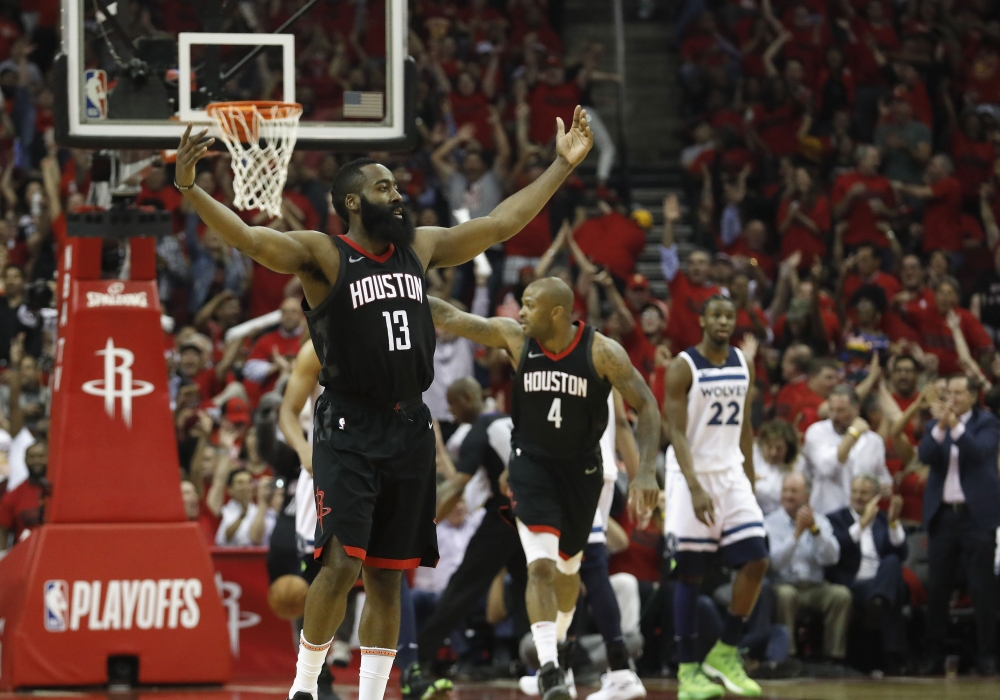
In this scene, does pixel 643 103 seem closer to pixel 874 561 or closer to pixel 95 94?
pixel 874 561

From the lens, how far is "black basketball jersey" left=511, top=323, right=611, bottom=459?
825 cm

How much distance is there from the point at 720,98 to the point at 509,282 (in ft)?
15.2

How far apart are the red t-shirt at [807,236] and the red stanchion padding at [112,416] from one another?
8.26 metres

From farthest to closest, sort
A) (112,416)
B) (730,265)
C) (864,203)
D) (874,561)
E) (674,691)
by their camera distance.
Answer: (864,203) → (730,265) → (874,561) → (674,691) → (112,416)

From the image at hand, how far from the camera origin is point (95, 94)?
27.8 ft

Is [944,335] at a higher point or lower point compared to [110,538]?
higher

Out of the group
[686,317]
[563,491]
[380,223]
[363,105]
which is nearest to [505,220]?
[380,223]

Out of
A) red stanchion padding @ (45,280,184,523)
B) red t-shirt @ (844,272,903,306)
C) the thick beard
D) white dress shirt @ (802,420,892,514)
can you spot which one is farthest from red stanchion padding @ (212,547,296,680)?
red t-shirt @ (844,272,903,306)

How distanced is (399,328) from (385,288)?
0.17m

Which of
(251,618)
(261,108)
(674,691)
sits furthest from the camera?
(251,618)

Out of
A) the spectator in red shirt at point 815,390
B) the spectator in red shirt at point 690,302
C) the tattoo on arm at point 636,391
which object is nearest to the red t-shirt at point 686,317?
the spectator in red shirt at point 690,302

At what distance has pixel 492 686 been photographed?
9.99 meters

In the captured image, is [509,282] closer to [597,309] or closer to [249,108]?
[597,309]

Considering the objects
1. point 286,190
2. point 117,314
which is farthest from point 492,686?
point 286,190
